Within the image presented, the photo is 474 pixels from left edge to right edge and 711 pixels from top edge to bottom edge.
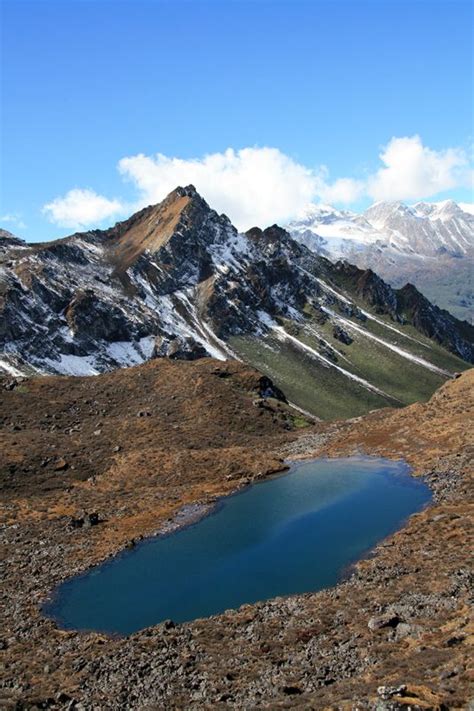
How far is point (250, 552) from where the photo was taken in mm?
59656

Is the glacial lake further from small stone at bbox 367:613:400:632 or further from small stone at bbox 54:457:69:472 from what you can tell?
small stone at bbox 54:457:69:472

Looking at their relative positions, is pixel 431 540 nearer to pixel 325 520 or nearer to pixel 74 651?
pixel 325 520

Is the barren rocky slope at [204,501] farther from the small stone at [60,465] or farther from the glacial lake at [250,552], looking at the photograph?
the glacial lake at [250,552]

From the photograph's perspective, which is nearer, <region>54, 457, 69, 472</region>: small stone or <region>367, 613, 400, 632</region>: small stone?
<region>367, 613, 400, 632</region>: small stone

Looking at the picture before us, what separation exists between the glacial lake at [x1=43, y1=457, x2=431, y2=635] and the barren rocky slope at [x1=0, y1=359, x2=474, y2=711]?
276 cm

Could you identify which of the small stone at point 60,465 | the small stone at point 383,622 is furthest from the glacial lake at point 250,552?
the small stone at point 60,465

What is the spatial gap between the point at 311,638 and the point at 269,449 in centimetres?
5931

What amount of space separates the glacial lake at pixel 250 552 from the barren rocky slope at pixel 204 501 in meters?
2.76

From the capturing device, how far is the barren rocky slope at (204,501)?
109 ft

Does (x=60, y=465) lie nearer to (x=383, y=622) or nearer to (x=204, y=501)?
(x=204, y=501)

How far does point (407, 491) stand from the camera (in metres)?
71.1

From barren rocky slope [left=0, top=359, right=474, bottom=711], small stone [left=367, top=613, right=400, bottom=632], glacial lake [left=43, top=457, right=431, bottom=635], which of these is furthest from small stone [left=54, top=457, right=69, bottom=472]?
small stone [left=367, top=613, right=400, bottom=632]

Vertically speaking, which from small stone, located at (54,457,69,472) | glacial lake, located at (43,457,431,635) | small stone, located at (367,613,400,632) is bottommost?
glacial lake, located at (43,457,431,635)

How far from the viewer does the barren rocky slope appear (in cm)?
3331
